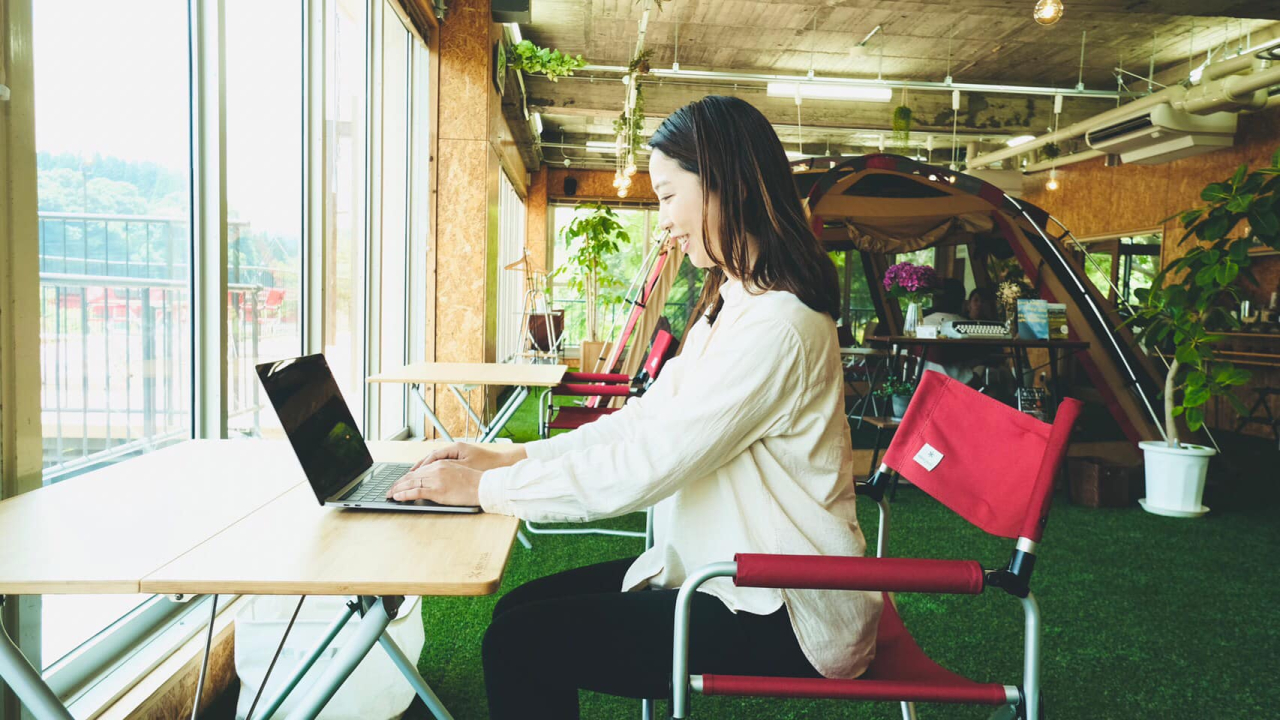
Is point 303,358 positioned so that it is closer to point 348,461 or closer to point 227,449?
point 348,461

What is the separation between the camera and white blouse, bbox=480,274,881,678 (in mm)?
1047

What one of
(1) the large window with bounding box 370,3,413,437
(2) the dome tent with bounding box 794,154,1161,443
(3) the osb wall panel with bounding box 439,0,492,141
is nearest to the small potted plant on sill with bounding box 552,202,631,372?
(2) the dome tent with bounding box 794,154,1161,443

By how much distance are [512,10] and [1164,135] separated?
18.8 ft

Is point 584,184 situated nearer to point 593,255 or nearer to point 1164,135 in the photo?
point 593,255

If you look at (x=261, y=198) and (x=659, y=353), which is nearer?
(x=261, y=198)

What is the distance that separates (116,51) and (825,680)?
1950mm

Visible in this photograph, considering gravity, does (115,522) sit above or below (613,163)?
below

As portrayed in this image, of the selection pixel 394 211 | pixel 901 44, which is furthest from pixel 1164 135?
pixel 394 211

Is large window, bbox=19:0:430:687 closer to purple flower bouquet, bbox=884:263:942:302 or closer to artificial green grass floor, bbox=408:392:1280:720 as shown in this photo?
artificial green grass floor, bbox=408:392:1280:720

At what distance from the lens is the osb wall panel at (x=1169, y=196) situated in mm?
7195

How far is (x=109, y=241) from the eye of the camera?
179cm

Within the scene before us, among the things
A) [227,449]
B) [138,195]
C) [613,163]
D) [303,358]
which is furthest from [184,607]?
[613,163]

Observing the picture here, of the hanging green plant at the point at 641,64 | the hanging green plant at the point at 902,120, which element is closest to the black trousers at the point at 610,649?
the hanging green plant at the point at 641,64

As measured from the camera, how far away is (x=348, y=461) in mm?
1258
